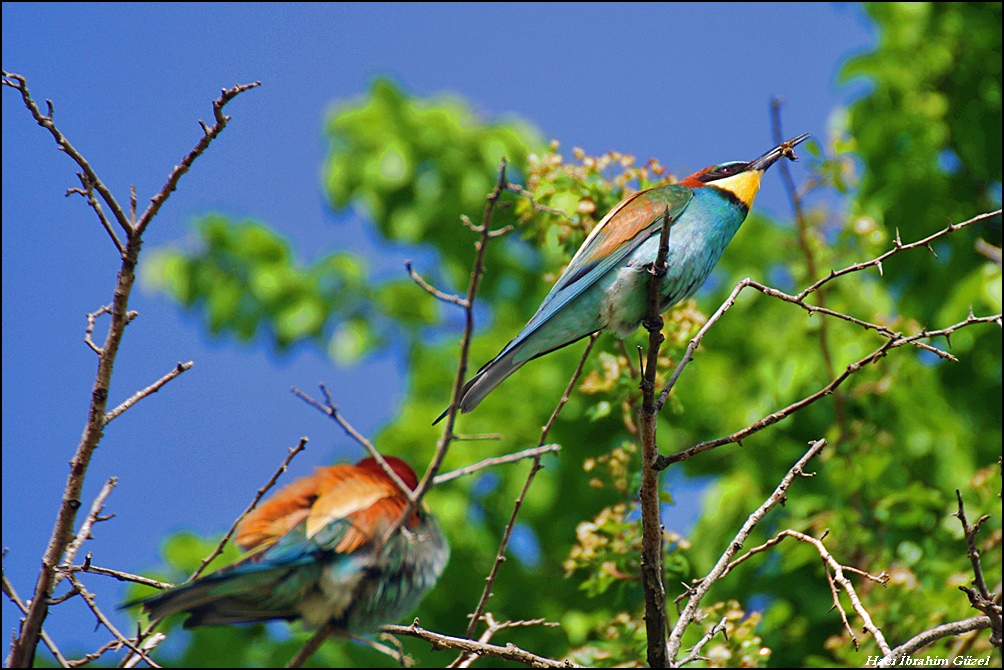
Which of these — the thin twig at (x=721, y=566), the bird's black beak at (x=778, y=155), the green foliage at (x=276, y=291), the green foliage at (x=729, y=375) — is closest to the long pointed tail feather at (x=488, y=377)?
the green foliage at (x=729, y=375)

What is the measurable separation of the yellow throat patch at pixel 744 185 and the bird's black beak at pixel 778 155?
0.12 feet

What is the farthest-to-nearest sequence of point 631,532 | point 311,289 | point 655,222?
point 311,289
point 655,222
point 631,532

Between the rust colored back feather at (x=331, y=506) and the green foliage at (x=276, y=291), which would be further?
the green foliage at (x=276, y=291)

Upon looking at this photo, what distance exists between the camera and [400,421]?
4.67 m

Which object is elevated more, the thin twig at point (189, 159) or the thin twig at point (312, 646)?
the thin twig at point (189, 159)

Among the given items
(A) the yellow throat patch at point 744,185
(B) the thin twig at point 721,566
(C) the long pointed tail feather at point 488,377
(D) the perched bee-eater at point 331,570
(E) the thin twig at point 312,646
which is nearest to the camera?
(E) the thin twig at point 312,646

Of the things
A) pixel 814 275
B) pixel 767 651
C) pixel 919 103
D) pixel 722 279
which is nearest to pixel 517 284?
pixel 722 279

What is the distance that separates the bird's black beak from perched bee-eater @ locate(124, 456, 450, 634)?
76.7 inches

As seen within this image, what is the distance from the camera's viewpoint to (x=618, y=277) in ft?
10.1

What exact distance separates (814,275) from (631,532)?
5.05 feet

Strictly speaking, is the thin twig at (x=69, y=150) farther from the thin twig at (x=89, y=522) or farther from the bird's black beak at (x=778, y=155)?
the bird's black beak at (x=778, y=155)

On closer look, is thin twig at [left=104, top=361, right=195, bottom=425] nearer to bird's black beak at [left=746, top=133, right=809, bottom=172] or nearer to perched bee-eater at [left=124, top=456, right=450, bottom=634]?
perched bee-eater at [left=124, top=456, right=450, bottom=634]

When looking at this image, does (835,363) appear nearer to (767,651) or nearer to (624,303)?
(624,303)

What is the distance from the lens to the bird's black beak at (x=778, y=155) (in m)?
3.35
